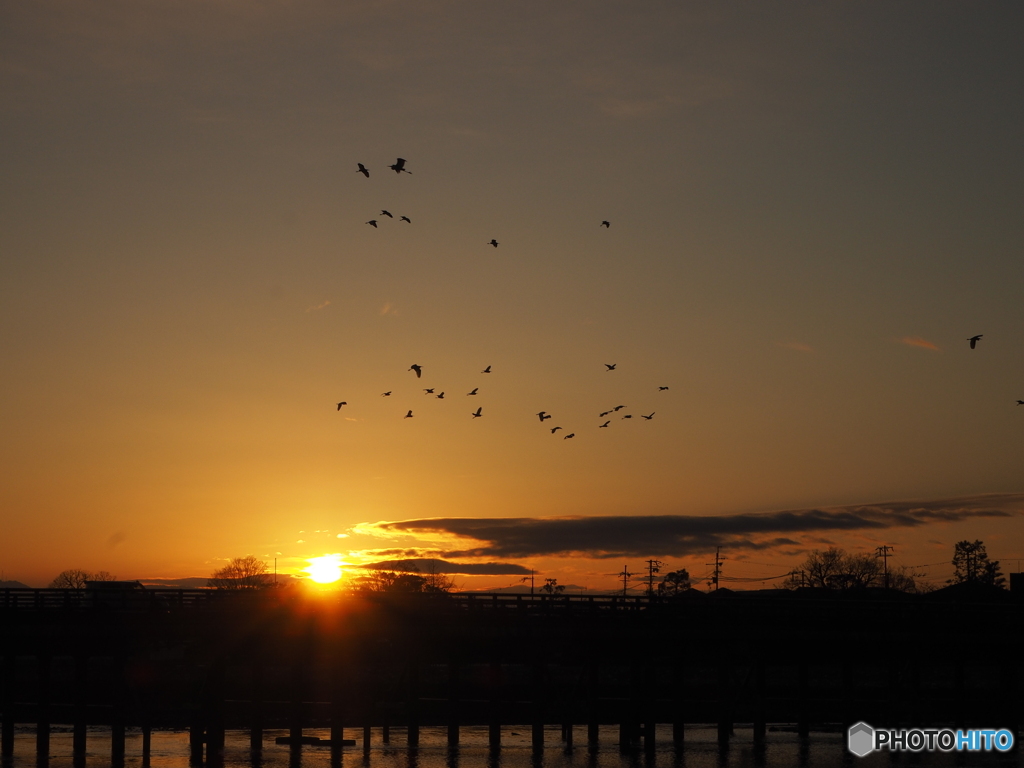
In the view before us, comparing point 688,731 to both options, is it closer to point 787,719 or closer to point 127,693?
point 787,719

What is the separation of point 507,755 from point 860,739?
17.8 metres

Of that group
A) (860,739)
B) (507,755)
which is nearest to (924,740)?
(860,739)

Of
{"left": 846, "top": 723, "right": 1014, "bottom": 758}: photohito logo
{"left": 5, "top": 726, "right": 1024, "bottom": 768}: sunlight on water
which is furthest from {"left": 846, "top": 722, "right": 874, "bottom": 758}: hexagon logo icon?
{"left": 5, "top": 726, "right": 1024, "bottom": 768}: sunlight on water

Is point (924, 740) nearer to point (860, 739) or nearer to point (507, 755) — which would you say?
point (860, 739)

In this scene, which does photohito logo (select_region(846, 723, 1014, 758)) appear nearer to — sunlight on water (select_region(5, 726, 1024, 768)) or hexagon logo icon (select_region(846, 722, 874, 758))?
hexagon logo icon (select_region(846, 722, 874, 758))

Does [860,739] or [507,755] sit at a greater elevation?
[507,755]

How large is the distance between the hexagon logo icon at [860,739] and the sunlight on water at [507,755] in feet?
→ 2.39

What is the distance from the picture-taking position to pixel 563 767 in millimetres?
46438

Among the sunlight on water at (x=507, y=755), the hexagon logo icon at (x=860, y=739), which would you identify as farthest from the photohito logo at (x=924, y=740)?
the sunlight on water at (x=507, y=755)

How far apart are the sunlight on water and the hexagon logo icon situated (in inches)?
28.7

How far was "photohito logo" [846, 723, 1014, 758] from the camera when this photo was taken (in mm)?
54688

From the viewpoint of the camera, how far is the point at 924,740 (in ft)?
181

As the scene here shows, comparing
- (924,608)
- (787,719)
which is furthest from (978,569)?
(924,608)

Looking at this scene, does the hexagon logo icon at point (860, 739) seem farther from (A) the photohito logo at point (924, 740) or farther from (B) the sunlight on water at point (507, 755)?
(B) the sunlight on water at point (507, 755)
